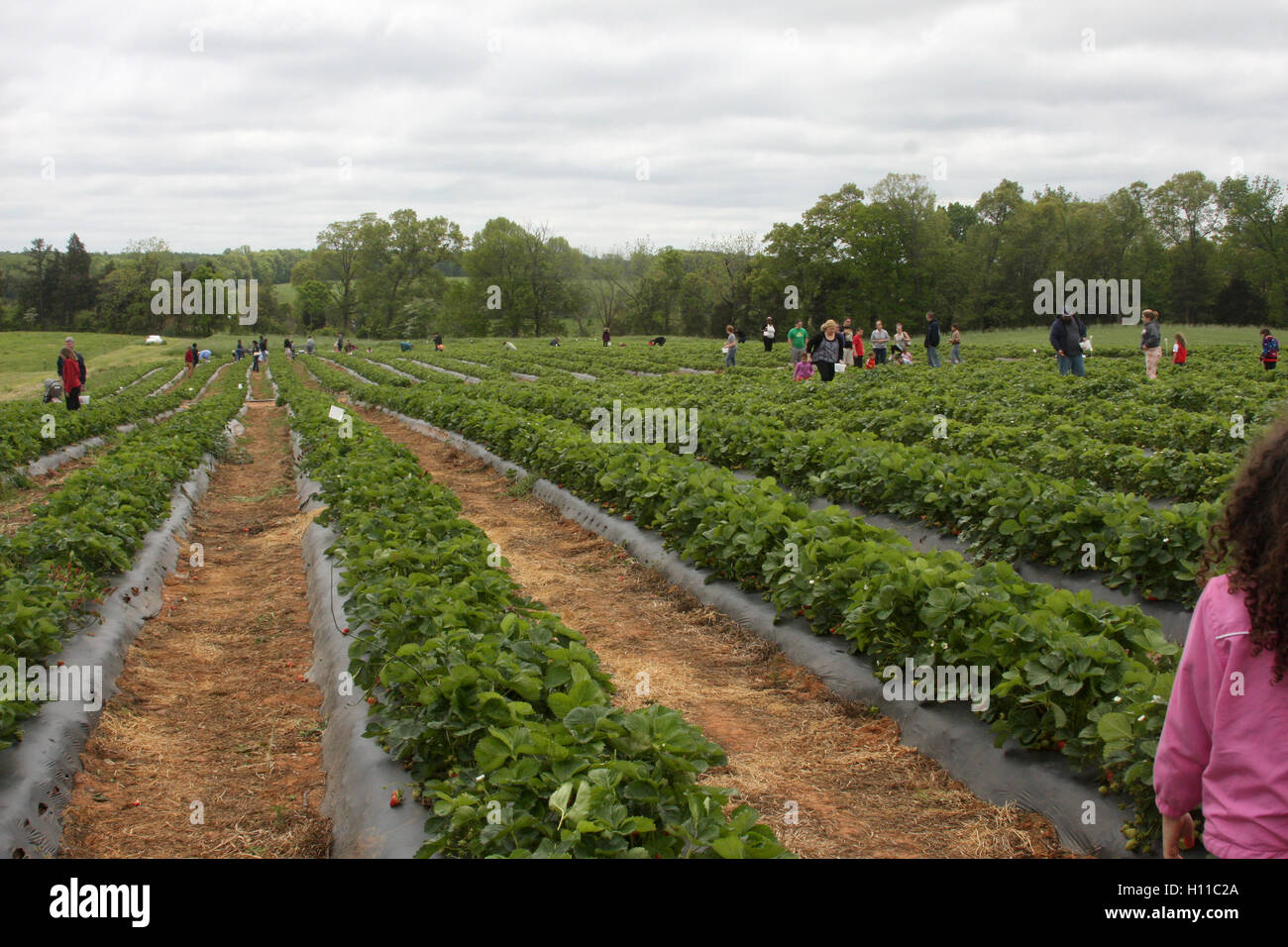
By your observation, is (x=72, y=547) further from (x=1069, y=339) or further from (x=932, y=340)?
(x=932, y=340)

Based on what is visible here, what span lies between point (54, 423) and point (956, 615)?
17.7m

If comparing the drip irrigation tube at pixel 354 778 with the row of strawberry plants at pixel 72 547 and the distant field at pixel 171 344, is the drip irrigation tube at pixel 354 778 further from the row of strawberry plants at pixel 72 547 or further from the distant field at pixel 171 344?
the distant field at pixel 171 344

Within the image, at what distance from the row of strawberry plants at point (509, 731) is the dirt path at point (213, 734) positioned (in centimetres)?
68

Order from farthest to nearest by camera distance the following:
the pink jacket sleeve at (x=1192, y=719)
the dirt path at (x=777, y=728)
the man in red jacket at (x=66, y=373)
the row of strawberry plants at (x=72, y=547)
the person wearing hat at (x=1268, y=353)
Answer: the person wearing hat at (x=1268, y=353) → the man in red jacket at (x=66, y=373) → the row of strawberry plants at (x=72, y=547) → the dirt path at (x=777, y=728) → the pink jacket sleeve at (x=1192, y=719)

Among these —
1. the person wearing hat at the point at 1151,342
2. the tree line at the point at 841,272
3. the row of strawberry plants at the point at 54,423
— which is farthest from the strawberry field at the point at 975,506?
the tree line at the point at 841,272

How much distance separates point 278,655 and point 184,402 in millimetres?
28102

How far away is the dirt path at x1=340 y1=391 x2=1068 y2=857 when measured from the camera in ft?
13.6

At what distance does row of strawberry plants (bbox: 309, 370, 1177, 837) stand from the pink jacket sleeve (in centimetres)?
135

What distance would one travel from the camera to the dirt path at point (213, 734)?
4344 mm

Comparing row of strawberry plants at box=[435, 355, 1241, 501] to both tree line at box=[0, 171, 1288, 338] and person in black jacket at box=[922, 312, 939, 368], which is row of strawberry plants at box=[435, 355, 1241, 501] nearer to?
person in black jacket at box=[922, 312, 939, 368]

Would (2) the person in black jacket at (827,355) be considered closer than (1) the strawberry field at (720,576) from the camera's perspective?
No

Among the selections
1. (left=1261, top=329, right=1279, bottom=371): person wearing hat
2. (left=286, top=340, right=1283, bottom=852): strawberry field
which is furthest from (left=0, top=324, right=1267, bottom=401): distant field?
(left=286, top=340, right=1283, bottom=852): strawberry field

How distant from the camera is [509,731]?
353 centimetres

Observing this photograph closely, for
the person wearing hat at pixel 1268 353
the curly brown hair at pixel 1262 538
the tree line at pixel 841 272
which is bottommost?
the curly brown hair at pixel 1262 538
